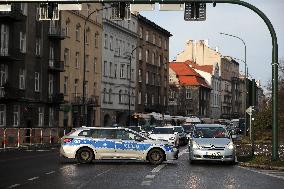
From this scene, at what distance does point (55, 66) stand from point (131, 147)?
35.9 meters

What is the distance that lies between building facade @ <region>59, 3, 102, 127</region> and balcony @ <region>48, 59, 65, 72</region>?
1.99ft

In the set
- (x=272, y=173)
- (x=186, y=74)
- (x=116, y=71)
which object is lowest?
(x=272, y=173)

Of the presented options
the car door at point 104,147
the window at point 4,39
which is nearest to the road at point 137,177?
the car door at point 104,147

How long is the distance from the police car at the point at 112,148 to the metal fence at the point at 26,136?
15.4 meters

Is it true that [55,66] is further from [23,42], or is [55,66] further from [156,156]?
[156,156]

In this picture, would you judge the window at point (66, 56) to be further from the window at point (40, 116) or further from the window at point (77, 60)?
the window at point (40, 116)

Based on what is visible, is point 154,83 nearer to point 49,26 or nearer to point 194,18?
point 49,26

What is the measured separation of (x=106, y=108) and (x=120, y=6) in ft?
177

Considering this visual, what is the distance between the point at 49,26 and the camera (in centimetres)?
5806

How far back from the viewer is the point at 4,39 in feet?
164

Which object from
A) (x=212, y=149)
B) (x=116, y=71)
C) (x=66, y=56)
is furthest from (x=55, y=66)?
(x=212, y=149)

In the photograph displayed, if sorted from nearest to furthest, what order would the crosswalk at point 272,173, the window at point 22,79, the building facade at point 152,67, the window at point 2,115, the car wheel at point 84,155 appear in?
the crosswalk at point 272,173 < the car wheel at point 84,155 < the window at point 2,115 < the window at point 22,79 < the building facade at point 152,67

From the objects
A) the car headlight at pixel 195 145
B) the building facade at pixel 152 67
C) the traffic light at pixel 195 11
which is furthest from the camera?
the building facade at pixel 152 67

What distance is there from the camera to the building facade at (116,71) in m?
75.4
